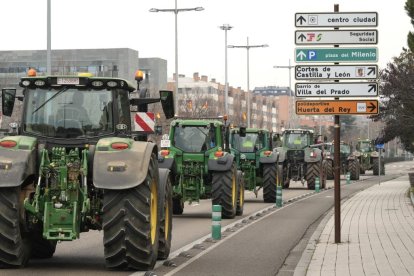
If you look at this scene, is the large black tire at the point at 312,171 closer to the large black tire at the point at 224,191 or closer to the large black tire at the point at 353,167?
the large black tire at the point at 353,167

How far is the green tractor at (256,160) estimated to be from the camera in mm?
30328

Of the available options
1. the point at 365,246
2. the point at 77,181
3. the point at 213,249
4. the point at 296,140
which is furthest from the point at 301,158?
the point at 77,181

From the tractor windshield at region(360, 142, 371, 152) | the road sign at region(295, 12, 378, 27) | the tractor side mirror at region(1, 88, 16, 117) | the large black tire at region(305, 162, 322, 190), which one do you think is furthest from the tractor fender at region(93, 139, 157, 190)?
the tractor windshield at region(360, 142, 371, 152)

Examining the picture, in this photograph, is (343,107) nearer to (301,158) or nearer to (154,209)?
(154,209)

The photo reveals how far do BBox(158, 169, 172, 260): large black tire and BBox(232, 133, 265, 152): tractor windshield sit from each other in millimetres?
17896

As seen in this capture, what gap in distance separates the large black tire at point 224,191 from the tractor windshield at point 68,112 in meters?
9.74

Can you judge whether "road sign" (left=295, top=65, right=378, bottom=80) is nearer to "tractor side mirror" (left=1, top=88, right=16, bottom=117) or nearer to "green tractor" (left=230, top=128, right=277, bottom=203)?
"tractor side mirror" (left=1, top=88, right=16, bottom=117)

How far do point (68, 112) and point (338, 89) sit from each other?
5.58m

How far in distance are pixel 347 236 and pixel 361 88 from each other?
290 cm

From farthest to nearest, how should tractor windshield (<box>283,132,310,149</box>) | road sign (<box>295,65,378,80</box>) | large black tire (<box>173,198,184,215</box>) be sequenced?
1. tractor windshield (<box>283,132,310,149</box>)
2. large black tire (<box>173,198,184,215</box>)
3. road sign (<box>295,65,378,80</box>)

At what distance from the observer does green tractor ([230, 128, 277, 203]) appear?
30328 mm

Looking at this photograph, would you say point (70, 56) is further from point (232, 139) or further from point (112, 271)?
point (112, 271)

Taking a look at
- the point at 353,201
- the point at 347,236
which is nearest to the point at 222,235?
the point at 347,236

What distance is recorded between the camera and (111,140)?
Answer: 1191 centimetres
